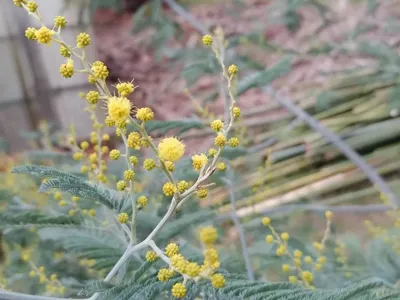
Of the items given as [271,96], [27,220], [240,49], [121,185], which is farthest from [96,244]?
[240,49]

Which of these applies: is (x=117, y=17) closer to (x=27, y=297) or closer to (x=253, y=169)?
(x=253, y=169)

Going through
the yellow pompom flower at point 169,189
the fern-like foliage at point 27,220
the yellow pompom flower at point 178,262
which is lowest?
the yellow pompom flower at point 178,262

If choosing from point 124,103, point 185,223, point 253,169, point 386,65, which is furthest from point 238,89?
point 386,65

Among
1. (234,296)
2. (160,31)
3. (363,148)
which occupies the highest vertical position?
(160,31)

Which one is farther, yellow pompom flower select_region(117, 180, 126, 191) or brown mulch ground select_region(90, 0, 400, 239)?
brown mulch ground select_region(90, 0, 400, 239)

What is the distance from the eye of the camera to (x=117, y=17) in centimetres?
252

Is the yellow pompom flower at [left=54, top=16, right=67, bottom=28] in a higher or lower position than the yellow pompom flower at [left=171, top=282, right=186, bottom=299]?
higher

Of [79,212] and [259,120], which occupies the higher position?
[259,120]

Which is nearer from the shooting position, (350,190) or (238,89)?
(238,89)

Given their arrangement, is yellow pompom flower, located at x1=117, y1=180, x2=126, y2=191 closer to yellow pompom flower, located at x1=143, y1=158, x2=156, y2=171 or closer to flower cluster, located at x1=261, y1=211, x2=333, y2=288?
yellow pompom flower, located at x1=143, y1=158, x2=156, y2=171

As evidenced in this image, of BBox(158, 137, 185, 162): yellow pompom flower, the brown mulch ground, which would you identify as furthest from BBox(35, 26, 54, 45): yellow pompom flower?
the brown mulch ground

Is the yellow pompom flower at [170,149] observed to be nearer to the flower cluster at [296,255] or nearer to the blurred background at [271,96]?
the flower cluster at [296,255]

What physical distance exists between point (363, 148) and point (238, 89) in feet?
3.99

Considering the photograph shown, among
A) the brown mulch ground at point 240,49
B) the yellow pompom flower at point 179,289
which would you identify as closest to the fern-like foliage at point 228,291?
the yellow pompom flower at point 179,289
